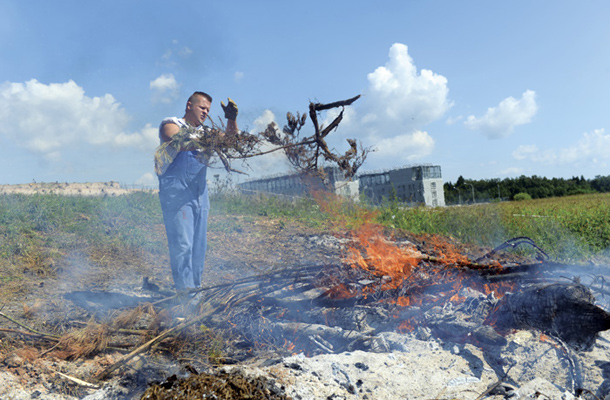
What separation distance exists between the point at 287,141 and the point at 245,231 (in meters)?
4.30

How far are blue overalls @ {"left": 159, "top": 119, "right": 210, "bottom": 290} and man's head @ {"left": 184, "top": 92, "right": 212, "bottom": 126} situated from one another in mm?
449

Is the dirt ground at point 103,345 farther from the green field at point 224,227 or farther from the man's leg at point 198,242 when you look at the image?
the green field at point 224,227

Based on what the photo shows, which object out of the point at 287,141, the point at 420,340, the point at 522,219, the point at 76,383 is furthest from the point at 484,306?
the point at 522,219

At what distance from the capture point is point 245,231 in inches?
317

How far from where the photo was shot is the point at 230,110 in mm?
4148

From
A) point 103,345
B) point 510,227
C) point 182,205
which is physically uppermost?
point 182,205

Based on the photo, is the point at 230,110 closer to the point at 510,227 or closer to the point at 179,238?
the point at 179,238

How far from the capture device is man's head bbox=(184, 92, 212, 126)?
4063mm

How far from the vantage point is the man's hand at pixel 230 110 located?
4.12m

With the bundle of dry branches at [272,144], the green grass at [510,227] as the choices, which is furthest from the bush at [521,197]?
the bundle of dry branches at [272,144]

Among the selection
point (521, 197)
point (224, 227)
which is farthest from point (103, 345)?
point (521, 197)

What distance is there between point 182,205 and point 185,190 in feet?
0.53

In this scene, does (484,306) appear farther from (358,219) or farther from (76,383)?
(358,219)

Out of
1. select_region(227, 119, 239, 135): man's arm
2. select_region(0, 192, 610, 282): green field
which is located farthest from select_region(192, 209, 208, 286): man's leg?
select_region(0, 192, 610, 282): green field
